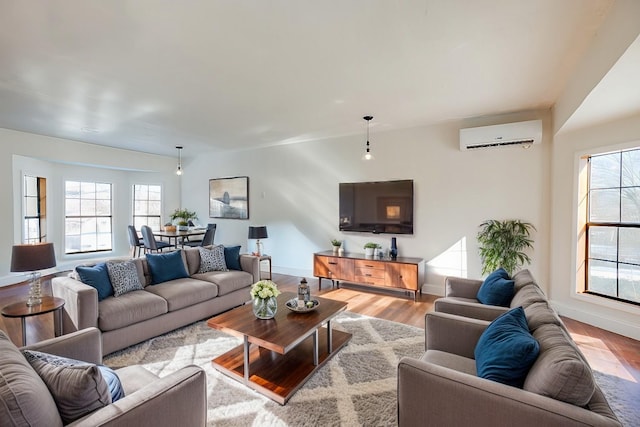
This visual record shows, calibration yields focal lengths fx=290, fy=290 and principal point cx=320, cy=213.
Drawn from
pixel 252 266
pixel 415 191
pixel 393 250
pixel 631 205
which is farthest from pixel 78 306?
pixel 631 205

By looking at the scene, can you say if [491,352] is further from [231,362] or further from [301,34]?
[301,34]

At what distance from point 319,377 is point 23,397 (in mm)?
1862

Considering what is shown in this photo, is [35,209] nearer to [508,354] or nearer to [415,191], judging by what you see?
[415,191]

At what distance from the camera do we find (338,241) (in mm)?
5340

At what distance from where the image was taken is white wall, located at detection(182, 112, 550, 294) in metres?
4.05

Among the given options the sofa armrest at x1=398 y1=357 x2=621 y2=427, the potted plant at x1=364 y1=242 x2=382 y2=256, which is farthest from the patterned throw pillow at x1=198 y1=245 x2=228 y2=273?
the sofa armrest at x1=398 y1=357 x2=621 y2=427

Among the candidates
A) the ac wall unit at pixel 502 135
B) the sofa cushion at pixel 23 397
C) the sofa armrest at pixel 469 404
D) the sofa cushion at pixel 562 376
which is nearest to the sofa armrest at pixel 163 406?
the sofa cushion at pixel 23 397

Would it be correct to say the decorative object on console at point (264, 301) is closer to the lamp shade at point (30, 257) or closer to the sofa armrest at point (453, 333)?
the sofa armrest at point (453, 333)

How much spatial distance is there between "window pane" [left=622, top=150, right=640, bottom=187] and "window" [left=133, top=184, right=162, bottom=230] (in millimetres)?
8809

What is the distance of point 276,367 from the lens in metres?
2.46

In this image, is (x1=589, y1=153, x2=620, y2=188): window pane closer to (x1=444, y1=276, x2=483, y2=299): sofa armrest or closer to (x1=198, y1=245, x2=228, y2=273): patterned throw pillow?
(x1=444, y1=276, x2=483, y2=299): sofa armrest

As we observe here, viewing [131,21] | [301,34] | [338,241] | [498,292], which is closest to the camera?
[131,21]

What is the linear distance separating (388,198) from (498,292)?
2.60 meters

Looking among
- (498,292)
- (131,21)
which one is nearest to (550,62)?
(498,292)
